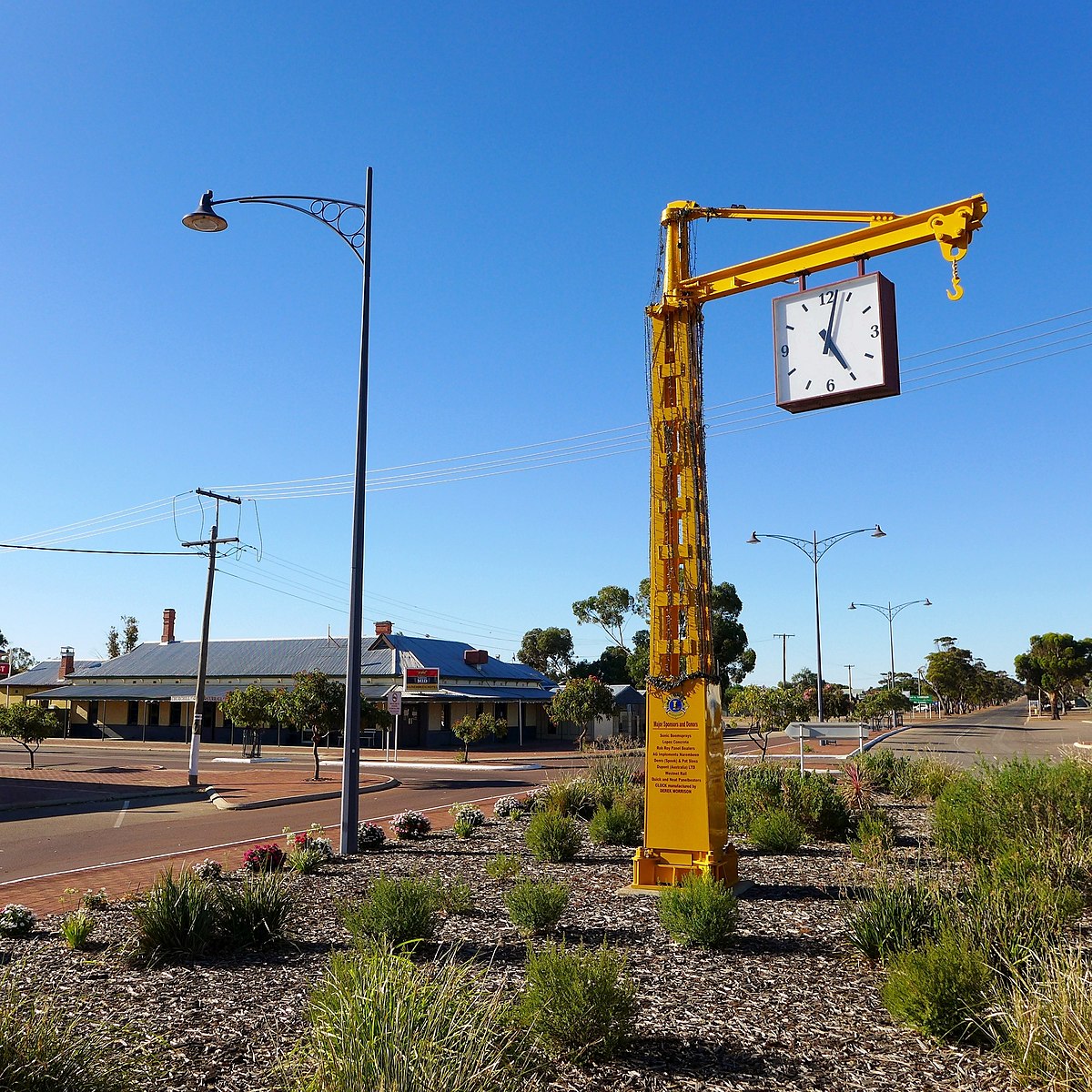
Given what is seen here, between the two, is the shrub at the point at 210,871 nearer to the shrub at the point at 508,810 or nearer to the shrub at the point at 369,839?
the shrub at the point at 369,839

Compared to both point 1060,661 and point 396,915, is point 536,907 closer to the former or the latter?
point 396,915

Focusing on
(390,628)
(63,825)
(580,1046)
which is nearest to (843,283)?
(580,1046)

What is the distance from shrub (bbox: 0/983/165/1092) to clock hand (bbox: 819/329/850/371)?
318 inches

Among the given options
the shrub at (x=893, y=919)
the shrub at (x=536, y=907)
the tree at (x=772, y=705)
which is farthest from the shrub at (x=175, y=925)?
the tree at (x=772, y=705)

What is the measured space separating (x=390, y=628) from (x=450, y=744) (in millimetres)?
10765

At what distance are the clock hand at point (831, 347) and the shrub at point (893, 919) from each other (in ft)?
15.9

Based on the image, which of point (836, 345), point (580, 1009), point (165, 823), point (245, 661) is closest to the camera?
point (580, 1009)

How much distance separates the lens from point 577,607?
7788 centimetres

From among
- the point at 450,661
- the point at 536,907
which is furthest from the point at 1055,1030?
the point at 450,661

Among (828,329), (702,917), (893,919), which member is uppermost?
(828,329)

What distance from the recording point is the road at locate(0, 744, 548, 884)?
14828mm

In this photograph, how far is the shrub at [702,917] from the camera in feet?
25.3

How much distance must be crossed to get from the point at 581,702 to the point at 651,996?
120ft

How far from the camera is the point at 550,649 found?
84.9m
